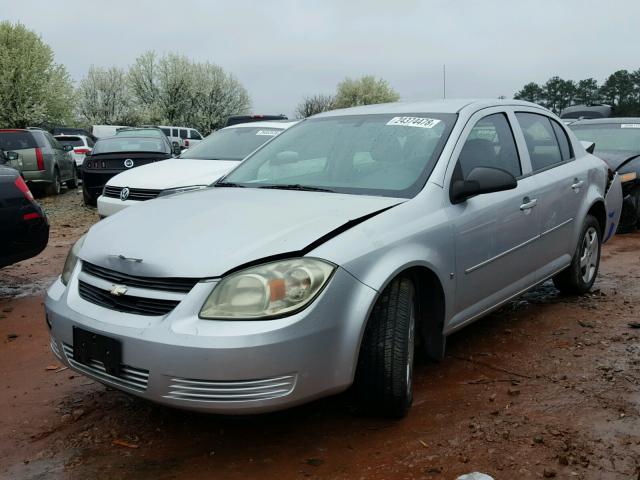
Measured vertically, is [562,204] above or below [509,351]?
above

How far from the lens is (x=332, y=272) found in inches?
108

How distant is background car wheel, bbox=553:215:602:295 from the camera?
5.12 metres

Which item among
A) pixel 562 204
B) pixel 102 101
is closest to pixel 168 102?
pixel 102 101

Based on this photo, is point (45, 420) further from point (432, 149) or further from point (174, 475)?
point (432, 149)

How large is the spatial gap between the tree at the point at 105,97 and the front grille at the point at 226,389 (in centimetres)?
6216

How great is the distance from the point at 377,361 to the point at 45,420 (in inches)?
70.3

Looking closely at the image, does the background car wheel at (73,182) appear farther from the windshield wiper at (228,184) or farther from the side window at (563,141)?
the side window at (563,141)

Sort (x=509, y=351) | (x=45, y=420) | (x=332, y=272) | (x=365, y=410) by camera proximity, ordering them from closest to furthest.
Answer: (x=332, y=272), (x=365, y=410), (x=45, y=420), (x=509, y=351)

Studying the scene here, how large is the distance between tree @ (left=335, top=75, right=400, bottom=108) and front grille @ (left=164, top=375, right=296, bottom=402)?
73788 mm

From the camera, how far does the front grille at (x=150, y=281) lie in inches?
107

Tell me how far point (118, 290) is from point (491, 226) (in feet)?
6.92

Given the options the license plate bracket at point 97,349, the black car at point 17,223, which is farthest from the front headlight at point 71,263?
the black car at point 17,223

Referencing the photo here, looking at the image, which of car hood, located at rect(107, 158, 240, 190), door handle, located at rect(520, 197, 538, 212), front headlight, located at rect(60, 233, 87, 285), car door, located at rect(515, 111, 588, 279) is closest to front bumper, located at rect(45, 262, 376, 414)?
front headlight, located at rect(60, 233, 87, 285)

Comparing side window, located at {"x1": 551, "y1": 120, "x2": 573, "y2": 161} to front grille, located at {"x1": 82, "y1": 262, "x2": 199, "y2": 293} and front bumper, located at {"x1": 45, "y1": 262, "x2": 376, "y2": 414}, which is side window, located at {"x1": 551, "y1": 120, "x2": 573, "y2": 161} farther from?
front grille, located at {"x1": 82, "y1": 262, "x2": 199, "y2": 293}
